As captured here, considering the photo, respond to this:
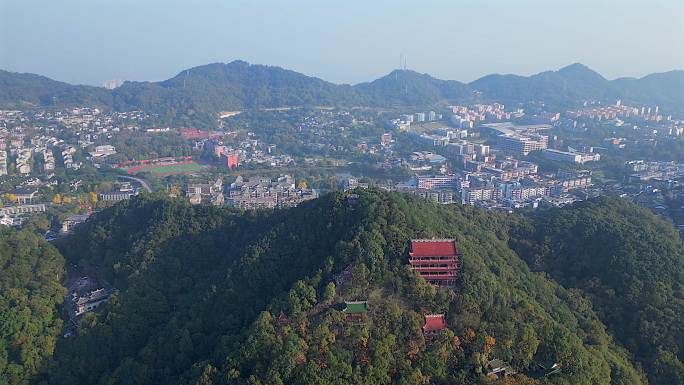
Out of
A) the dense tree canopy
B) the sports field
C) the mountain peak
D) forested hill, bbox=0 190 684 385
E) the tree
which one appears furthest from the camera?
the mountain peak

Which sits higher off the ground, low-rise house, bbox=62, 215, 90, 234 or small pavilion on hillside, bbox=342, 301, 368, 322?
small pavilion on hillside, bbox=342, 301, 368, 322

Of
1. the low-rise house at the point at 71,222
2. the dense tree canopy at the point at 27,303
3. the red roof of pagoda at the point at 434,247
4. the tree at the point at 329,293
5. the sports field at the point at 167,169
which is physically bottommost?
the sports field at the point at 167,169

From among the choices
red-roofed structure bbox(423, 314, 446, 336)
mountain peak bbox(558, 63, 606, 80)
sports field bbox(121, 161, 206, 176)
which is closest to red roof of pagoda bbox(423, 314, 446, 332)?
red-roofed structure bbox(423, 314, 446, 336)

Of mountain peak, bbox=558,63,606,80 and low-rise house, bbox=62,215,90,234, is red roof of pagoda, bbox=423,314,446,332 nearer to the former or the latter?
low-rise house, bbox=62,215,90,234

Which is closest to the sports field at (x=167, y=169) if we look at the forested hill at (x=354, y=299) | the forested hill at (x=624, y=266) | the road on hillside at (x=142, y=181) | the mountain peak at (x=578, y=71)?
the road on hillside at (x=142, y=181)

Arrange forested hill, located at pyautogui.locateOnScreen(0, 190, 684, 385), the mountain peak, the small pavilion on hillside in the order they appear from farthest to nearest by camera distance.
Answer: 1. the mountain peak
2. the small pavilion on hillside
3. forested hill, located at pyautogui.locateOnScreen(0, 190, 684, 385)

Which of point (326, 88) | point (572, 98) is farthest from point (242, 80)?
point (572, 98)

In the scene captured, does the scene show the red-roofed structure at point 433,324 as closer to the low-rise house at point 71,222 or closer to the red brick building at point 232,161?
the low-rise house at point 71,222

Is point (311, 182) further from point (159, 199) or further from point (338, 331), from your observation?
point (338, 331)
